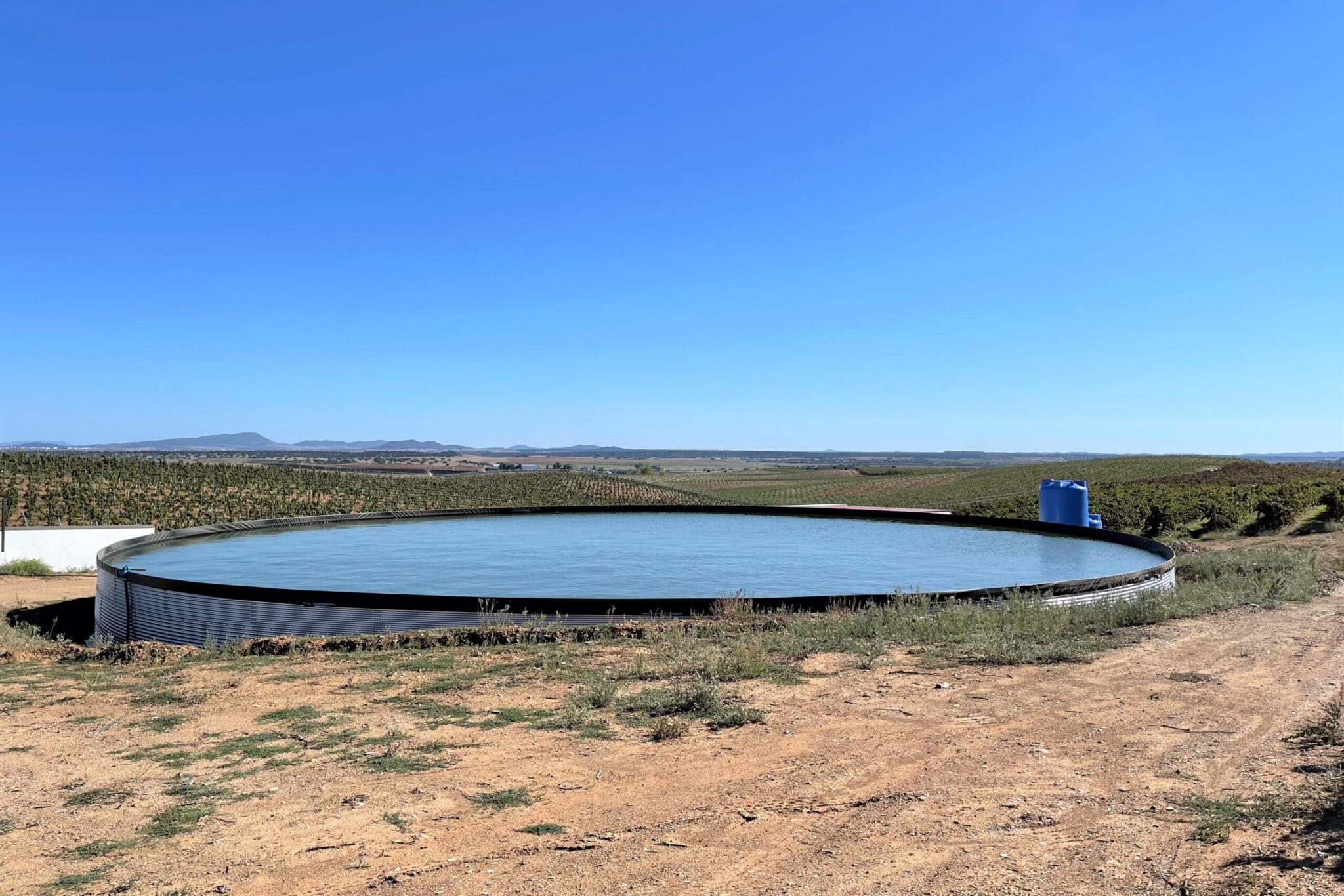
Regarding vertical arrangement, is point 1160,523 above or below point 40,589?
above

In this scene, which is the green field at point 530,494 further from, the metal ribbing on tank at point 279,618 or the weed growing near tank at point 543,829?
the weed growing near tank at point 543,829

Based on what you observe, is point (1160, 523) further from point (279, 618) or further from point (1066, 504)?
point (279, 618)

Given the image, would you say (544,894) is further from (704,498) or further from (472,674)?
(704,498)

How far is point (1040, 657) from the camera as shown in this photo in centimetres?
738

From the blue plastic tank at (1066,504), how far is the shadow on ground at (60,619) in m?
19.4

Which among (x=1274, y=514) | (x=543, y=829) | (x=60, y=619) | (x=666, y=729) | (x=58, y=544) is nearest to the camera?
(x=543, y=829)

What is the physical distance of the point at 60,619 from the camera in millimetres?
13750

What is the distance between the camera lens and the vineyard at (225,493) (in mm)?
29453

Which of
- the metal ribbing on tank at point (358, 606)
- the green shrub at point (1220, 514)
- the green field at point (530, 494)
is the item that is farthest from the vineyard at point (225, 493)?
the green shrub at point (1220, 514)

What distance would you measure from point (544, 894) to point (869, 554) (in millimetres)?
13458

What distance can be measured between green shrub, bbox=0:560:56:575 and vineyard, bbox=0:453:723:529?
640cm

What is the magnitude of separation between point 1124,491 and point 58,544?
34358 mm

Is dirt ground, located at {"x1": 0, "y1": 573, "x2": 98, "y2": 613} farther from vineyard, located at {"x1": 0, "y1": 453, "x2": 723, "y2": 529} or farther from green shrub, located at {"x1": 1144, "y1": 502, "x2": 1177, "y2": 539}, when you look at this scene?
green shrub, located at {"x1": 1144, "y1": 502, "x2": 1177, "y2": 539}

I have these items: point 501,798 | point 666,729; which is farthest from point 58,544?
point 501,798
